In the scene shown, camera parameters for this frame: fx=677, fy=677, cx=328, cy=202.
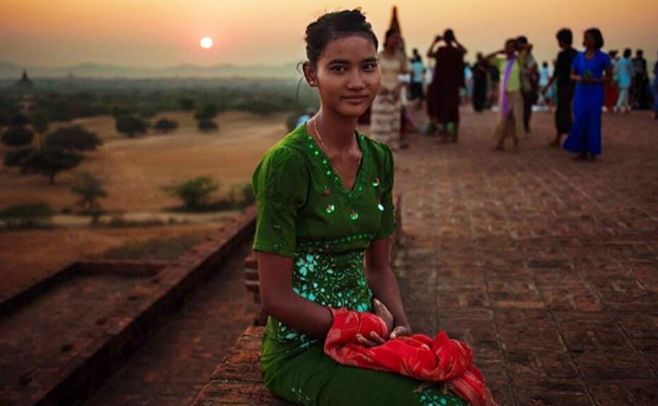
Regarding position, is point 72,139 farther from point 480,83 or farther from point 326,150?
point 326,150

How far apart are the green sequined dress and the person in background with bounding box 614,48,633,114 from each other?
53.3 feet

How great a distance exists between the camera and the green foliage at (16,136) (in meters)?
33.2

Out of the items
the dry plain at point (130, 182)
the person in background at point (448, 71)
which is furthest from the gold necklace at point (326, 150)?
the person in background at point (448, 71)

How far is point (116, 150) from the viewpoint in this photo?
44531 mm

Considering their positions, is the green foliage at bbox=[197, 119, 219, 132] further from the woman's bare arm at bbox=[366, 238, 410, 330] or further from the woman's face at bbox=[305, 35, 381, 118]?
the woman's face at bbox=[305, 35, 381, 118]

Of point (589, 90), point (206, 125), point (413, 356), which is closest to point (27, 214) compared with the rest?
point (589, 90)

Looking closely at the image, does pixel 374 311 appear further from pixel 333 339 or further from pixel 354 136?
pixel 354 136

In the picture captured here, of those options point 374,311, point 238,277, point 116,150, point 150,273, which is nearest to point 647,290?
point 374,311

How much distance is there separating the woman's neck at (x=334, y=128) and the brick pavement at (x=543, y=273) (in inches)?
63.2

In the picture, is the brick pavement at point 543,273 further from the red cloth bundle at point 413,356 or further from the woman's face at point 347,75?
the woman's face at point 347,75

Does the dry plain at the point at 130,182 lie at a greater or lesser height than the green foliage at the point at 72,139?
lesser

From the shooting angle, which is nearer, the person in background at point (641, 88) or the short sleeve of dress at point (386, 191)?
the short sleeve of dress at point (386, 191)

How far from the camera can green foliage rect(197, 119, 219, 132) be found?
2213 inches

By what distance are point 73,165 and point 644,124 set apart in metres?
25.1
